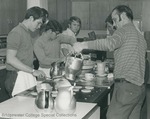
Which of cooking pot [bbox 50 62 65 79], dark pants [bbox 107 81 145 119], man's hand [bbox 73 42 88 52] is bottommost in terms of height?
dark pants [bbox 107 81 145 119]

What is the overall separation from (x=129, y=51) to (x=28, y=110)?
1.06 metres

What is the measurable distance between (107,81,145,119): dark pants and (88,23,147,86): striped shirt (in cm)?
6

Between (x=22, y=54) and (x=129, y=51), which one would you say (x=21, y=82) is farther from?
(x=129, y=51)

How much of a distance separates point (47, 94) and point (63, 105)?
131 mm

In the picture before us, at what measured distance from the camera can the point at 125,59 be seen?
8.80ft

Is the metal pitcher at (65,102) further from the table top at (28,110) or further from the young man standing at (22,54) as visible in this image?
the young man standing at (22,54)

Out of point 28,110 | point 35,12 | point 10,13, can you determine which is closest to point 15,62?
point 35,12

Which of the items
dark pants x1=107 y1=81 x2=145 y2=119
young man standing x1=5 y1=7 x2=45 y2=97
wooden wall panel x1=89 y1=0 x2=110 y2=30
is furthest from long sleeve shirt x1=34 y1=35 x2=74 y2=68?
wooden wall panel x1=89 y1=0 x2=110 y2=30

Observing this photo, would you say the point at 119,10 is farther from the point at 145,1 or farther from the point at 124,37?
the point at 145,1

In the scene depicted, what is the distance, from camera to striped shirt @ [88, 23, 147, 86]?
261cm

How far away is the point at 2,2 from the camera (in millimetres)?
4879

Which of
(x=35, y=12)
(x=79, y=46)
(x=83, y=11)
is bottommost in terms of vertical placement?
(x=79, y=46)

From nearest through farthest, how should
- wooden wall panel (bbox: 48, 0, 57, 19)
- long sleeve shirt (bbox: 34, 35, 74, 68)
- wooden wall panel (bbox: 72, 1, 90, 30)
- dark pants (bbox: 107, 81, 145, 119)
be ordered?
dark pants (bbox: 107, 81, 145, 119) → long sleeve shirt (bbox: 34, 35, 74, 68) → wooden wall panel (bbox: 48, 0, 57, 19) → wooden wall panel (bbox: 72, 1, 90, 30)

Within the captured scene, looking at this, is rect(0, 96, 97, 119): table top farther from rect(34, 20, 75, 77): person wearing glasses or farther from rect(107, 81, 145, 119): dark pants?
rect(34, 20, 75, 77): person wearing glasses
